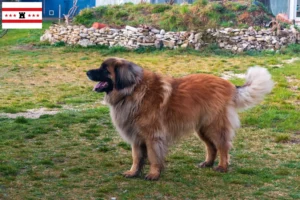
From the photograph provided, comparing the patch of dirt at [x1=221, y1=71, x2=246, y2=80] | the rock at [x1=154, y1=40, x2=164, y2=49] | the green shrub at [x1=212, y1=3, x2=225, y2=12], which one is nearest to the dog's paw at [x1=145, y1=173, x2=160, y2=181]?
the patch of dirt at [x1=221, y1=71, x2=246, y2=80]

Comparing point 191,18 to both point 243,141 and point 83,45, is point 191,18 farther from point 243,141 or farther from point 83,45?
point 243,141

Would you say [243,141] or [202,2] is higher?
[202,2]

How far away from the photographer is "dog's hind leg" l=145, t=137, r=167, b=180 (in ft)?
19.1

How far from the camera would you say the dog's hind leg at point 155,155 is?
230 inches

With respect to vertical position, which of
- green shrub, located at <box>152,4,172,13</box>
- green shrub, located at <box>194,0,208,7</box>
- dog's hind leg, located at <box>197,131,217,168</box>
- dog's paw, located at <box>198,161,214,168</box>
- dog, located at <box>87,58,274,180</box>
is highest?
green shrub, located at <box>194,0,208,7</box>

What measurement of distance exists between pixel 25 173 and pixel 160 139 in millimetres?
1573

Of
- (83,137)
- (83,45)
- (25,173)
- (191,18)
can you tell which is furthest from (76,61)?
(25,173)

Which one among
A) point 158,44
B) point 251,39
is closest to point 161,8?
point 158,44

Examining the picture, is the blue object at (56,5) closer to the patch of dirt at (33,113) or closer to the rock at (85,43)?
the rock at (85,43)

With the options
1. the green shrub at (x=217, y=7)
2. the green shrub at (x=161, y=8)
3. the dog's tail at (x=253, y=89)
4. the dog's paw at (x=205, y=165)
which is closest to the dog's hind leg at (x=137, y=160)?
the dog's paw at (x=205, y=165)

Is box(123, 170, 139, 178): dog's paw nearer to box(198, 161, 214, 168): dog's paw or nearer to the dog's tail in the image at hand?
box(198, 161, 214, 168): dog's paw

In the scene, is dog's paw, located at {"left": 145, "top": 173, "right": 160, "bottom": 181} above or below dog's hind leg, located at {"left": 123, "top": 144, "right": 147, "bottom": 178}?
below

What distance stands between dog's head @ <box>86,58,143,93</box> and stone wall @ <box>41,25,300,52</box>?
43.5 ft

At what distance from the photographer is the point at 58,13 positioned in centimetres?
3366
